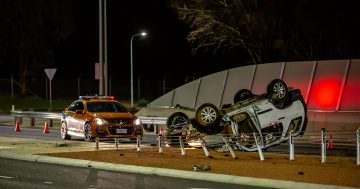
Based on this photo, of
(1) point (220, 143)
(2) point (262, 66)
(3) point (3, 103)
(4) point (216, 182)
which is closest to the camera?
Result: (4) point (216, 182)

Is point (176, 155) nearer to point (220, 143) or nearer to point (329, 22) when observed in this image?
point (220, 143)

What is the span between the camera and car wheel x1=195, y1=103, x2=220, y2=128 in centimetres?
1838

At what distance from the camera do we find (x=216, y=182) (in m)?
14.1

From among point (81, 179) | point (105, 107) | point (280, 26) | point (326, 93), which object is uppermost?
point (280, 26)

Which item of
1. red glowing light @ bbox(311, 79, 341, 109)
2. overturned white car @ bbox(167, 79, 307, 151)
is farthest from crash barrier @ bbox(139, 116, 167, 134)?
overturned white car @ bbox(167, 79, 307, 151)

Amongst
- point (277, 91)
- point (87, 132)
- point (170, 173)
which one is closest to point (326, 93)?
point (277, 91)

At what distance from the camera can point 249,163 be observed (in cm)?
1638

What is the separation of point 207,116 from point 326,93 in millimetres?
9235

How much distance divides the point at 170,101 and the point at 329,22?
13.9 metres

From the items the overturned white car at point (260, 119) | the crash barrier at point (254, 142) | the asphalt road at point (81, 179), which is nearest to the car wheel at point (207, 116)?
the overturned white car at point (260, 119)

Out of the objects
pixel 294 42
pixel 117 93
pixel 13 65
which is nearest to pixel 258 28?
pixel 294 42

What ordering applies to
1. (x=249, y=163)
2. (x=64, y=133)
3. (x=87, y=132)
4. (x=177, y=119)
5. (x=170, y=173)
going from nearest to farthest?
(x=170, y=173), (x=249, y=163), (x=177, y=119), (x=87, y=132), (x=64, y=133)

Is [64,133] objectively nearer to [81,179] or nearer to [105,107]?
[105,107]

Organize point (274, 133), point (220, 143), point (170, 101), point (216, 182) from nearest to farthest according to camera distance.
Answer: point (216, 182), point (274, 133), point (220, 143), point (170, 101)
